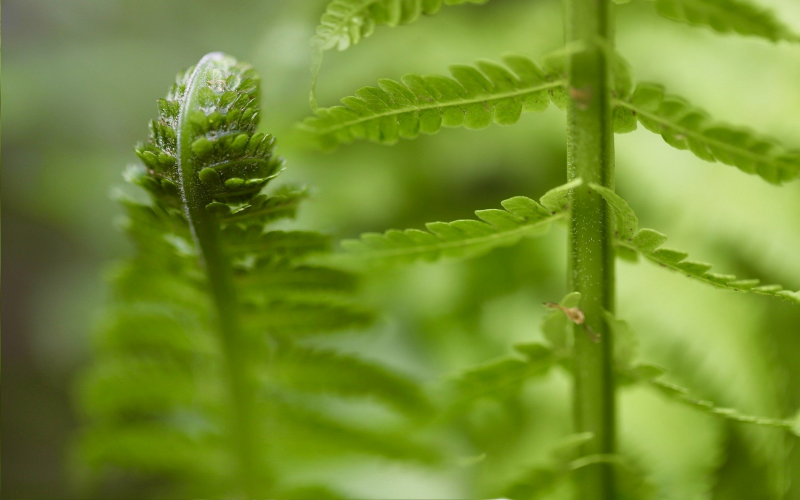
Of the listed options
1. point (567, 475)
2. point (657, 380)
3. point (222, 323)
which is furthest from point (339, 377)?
point (657, 380)

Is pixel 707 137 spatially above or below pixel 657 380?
above

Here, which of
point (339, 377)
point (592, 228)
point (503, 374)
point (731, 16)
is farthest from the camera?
point (339, 377)

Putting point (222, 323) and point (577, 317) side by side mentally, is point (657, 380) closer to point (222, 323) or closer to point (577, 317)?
point (577, 317)

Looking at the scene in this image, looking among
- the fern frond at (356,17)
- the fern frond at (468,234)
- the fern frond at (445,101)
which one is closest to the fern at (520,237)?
the fern frond at (468,234)

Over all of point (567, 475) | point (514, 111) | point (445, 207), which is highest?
point (445, 207)

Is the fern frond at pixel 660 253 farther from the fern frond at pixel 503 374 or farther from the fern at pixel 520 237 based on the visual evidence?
the fern frond at pixel 503 374

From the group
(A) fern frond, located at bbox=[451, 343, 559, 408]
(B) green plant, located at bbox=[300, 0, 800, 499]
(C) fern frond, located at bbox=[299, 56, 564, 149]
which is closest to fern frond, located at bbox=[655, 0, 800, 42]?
(B) green plant, located at bbox=[300, 0, 800, 499]

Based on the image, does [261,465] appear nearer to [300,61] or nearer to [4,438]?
[300,61]
